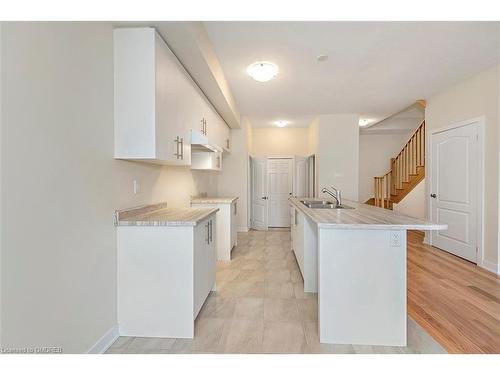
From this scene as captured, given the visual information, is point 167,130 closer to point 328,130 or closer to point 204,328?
point 204,328

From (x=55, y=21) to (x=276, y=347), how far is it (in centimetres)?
245

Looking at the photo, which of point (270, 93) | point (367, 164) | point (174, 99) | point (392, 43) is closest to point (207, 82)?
point (174, 99)

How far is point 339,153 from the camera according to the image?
18.2 ft

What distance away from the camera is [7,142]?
111 centimetres

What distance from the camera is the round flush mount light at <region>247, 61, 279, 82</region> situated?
9.98ft

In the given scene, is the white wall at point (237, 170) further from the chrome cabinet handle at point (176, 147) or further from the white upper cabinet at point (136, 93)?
the white upper cabinet at point (136, 93)

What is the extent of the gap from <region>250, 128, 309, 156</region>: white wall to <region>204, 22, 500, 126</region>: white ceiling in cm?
240

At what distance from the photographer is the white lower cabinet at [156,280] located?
1891 millimetres

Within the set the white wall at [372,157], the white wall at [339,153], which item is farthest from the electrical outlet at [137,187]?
the white wall at [372,157]

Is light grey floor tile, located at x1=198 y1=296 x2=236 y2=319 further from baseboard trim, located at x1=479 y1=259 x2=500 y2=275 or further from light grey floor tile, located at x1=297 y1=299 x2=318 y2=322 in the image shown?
baseboard trim, located at x1=479 y1=259 x2=500 y2=275

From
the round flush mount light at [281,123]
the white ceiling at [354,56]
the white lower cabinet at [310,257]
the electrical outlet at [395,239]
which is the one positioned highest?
the round flush mount light at [281,123]

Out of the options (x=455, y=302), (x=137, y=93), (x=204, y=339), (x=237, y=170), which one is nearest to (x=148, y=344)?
(x=204, y=339)

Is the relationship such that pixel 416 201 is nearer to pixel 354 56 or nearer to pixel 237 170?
pixel 237 170

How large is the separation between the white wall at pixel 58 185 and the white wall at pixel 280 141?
523 centimetres
